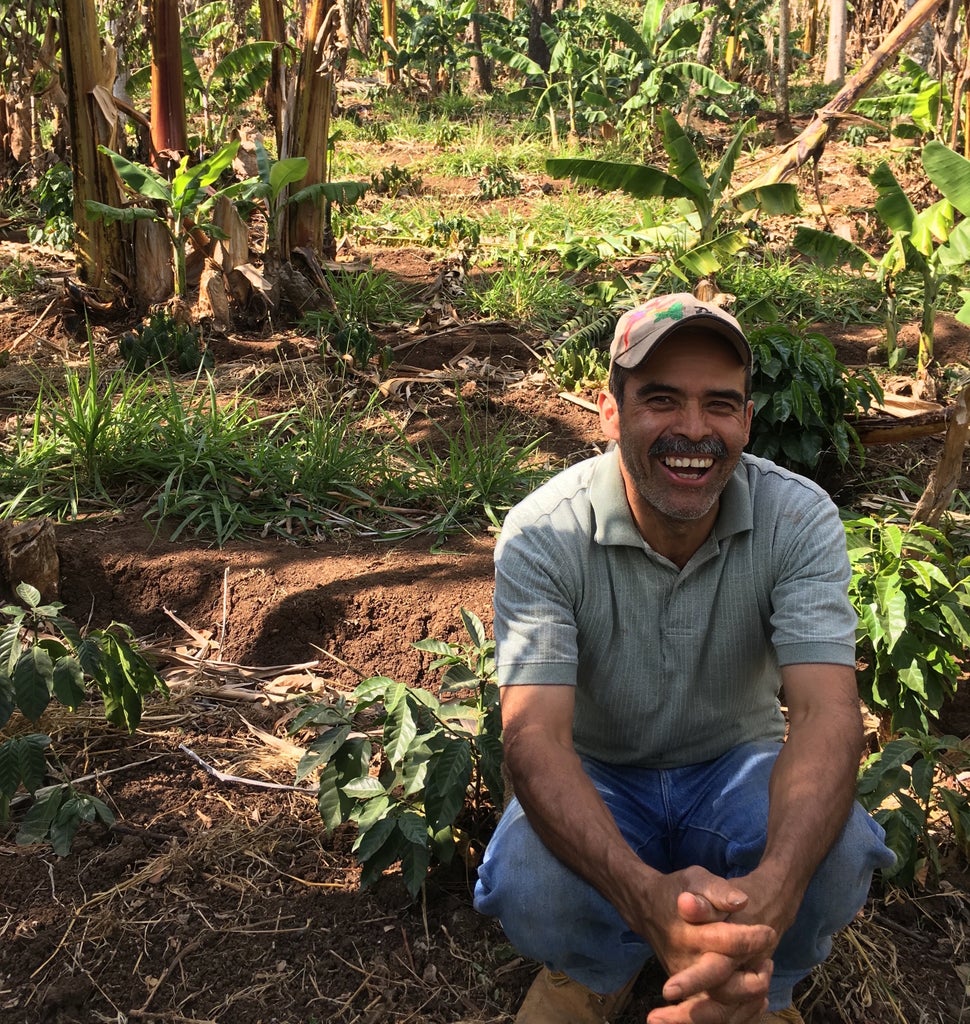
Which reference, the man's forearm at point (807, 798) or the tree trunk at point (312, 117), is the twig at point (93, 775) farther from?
the tree trunk at point (312, 117)

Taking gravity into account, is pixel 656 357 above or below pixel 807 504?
above

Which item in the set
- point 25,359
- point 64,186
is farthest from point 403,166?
point 25,359

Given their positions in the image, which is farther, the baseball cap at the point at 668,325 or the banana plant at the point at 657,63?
the banana plant at the point at 657,63

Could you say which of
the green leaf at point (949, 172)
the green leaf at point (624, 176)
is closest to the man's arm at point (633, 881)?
the green leaf at point (949, 172)

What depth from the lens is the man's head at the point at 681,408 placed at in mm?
2283

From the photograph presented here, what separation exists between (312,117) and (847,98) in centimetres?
327

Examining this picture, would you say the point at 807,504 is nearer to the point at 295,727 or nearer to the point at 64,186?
the point at 295,727

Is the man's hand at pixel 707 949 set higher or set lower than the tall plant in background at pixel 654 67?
lower

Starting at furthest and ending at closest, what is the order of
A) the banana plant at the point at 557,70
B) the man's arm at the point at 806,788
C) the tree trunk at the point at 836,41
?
the tree trunk at the point at 836,41, the banana plant at the point at 557,70, the man's arm at the point at 806,788

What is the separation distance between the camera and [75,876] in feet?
9.09

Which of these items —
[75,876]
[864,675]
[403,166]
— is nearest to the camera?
[75,876]

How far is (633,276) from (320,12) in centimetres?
272

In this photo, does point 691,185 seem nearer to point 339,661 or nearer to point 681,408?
point 339,661

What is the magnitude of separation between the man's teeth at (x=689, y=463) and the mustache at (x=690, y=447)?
1 cm
